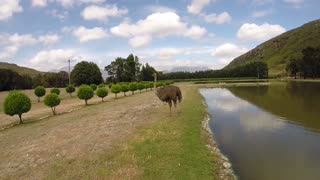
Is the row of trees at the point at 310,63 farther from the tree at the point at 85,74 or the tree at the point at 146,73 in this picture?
the tree at the point at 85,74

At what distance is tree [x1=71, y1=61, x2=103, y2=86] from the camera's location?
365ft

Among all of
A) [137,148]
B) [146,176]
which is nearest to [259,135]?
[137,148]

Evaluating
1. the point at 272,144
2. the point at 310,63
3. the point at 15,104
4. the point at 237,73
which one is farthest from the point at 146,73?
the point at 272,144

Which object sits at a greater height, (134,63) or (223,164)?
(134,63)

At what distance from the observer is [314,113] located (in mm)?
32062

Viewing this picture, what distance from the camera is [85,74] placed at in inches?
4395

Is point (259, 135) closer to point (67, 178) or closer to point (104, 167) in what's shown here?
point (104, 167)

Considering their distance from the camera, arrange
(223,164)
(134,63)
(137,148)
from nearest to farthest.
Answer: (223,164), (137,148), (134,63)

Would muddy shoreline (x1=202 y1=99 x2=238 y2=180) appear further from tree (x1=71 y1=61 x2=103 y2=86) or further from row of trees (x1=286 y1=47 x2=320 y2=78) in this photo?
row of trees (x1=286 y1=47 x2=320 y2=78)

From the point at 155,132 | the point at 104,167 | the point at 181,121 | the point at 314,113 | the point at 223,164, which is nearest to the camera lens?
the point at 104,167

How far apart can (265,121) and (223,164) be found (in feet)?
49.6

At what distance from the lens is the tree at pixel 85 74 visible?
11117 cm

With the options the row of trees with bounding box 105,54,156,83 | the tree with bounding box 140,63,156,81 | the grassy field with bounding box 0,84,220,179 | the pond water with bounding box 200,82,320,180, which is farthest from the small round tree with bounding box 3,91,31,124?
Answer: the tree with bounding box 140,63,156,81

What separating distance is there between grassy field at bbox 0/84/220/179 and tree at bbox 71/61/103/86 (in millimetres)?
87683
